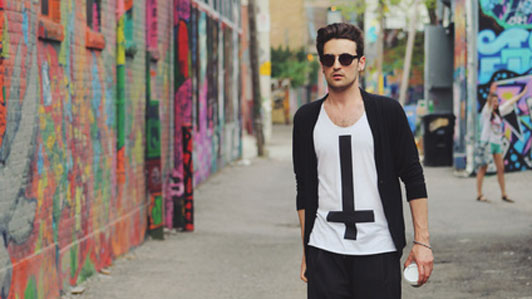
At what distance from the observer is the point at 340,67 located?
14.3ft

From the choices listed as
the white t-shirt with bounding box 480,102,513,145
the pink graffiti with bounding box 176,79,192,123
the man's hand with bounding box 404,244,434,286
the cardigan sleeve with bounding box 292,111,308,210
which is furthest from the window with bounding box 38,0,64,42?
the white t-shirt with bounding box 480,102,513,145

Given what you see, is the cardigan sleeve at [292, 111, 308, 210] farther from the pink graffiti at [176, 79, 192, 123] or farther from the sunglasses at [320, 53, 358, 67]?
the pink graffiti at [176, 79, 192, 123]

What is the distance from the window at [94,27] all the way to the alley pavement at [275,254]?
7.03ft

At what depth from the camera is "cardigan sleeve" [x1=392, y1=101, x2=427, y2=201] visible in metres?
4.32

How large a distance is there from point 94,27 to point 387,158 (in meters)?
5.88

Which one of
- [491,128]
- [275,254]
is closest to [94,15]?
[275,254]

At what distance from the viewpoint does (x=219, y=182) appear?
20.8m

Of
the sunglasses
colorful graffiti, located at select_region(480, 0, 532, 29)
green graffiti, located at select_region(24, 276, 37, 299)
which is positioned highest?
colorful graffiti, located at select_region(480, 0, 532, 29)

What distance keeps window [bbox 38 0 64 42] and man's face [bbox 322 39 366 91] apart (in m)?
3.83

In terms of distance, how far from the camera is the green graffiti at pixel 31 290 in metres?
7.16

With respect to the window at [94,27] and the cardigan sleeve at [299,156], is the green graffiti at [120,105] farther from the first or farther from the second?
the cardigan sleeve at [299,156]

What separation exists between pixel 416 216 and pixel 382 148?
13.1 inches

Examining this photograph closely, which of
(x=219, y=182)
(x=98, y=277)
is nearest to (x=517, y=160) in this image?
(x=219, y=182)

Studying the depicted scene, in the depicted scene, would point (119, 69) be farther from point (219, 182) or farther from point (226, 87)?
point (226, 87)
